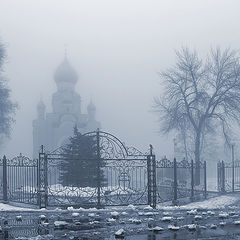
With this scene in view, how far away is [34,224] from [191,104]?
2012cm

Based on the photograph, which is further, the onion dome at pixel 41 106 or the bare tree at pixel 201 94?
the onion dome at pixel 41 106

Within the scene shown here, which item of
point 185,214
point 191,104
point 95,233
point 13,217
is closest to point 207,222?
point 185,214

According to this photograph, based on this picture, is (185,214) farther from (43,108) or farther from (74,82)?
(43,108)

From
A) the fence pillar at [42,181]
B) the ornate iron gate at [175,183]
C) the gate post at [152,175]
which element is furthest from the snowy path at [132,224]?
the ornate iron gate at [175,183]

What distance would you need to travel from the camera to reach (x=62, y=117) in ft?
199

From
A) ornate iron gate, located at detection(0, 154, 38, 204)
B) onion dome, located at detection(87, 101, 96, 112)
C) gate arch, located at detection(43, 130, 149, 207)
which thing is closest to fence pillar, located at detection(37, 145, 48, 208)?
gate arch, located at detection(43, 130, 149, 207)

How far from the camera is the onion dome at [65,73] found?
60094 mm

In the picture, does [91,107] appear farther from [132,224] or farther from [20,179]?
[132,224]

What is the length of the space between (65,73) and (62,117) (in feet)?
21.9

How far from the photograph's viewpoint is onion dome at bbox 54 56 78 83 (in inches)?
2366

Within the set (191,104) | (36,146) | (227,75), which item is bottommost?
(36,146)

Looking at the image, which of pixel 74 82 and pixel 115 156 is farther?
pixel 74 82

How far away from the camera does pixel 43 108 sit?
215 ft

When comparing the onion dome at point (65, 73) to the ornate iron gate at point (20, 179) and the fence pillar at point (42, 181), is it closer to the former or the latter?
the ornate iron gate at point (20, 179)
